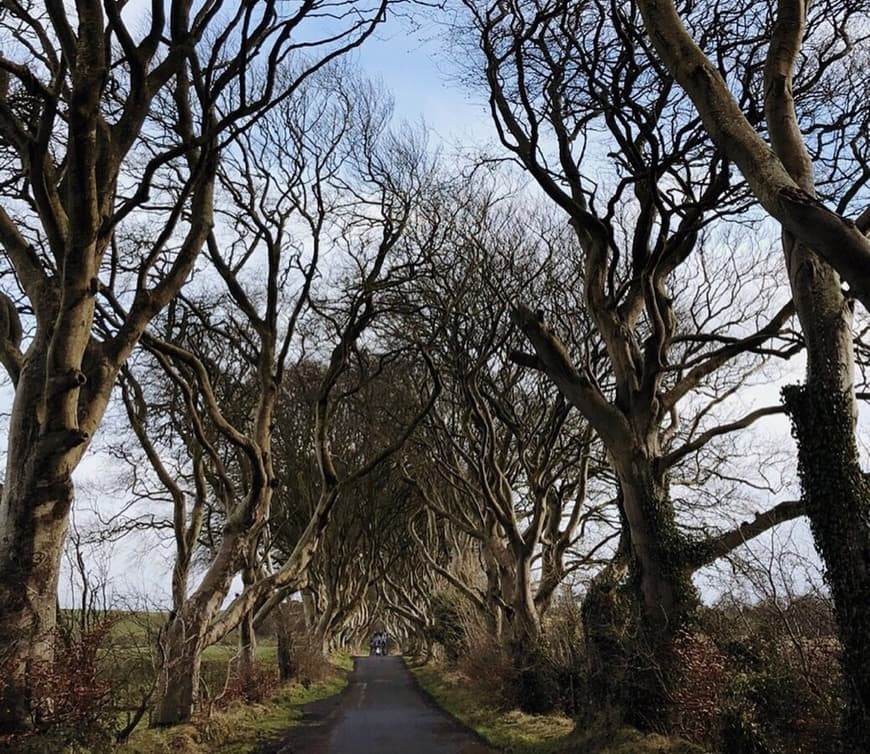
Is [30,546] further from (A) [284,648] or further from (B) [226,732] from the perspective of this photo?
(A) [284,648]

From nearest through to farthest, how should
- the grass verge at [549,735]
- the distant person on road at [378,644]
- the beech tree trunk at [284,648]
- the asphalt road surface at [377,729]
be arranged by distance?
the grass verge at [549,735]
the asphalt road surface at [377,729]
the beech tree trunk at [284,648]
the distant person on road at [378,644]

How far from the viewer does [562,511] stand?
2317 cm

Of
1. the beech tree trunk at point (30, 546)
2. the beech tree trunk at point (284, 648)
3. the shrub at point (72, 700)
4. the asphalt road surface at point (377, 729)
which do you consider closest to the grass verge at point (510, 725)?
the asphalt road surface at point (377, 729)

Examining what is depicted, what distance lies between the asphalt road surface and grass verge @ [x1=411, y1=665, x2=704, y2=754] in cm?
41

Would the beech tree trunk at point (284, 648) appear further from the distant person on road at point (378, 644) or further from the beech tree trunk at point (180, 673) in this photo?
the distant person on road at point (378, 644)

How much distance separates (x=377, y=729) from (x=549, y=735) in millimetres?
4068

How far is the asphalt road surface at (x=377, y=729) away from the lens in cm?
1234

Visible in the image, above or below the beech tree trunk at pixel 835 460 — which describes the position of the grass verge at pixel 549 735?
below

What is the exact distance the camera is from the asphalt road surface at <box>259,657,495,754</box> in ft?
40.5

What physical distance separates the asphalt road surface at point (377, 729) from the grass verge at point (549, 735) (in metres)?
0.41

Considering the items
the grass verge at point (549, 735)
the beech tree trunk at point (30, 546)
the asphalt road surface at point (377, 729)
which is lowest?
the asphalt road surface at point (377, 729)

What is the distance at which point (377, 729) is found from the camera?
15.1 m

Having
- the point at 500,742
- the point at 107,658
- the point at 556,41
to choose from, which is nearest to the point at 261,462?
the point at 107,658

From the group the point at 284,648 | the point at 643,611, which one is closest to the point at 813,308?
the point at 643,611
